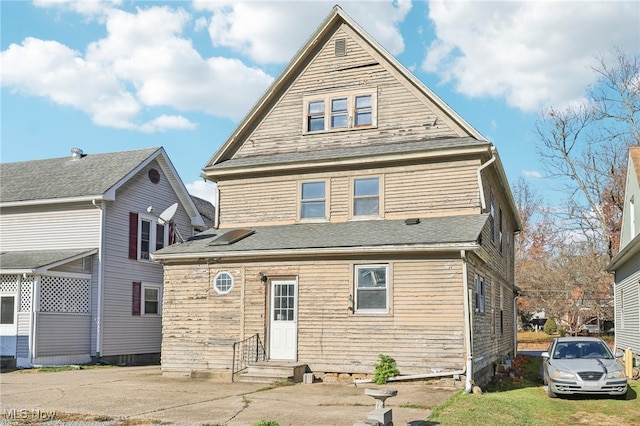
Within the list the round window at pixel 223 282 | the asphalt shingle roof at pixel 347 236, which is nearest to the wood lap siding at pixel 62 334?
the asphalt shingle roof at pixel 347 236

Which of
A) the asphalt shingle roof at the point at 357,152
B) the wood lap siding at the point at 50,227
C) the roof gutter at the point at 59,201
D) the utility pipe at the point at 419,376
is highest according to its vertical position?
the asphalt shingle roof at the point at 357,152

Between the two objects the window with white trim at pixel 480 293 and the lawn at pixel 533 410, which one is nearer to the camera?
the lawn at pixel 533 410

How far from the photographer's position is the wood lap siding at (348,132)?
19.1 meters

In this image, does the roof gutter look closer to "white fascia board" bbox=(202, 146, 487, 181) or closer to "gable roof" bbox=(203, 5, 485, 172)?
"white fascia board" bbox=(202, 146, 487, 181)

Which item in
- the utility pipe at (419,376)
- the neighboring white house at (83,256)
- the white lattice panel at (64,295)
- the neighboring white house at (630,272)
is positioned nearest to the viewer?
the utility pipe at (419,376)

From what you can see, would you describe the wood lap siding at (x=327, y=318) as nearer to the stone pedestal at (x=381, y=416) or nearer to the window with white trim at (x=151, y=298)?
the stone pedestal at (x=381, y=416)

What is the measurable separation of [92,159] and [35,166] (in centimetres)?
271

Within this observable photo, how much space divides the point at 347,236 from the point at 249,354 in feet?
13.7

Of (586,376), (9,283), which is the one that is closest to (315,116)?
(586,376)

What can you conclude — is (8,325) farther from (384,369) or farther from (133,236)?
(384,369)

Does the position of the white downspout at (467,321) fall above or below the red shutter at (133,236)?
below

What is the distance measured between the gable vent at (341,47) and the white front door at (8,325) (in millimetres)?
13830

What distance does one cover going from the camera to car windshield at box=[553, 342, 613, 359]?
16328 mm

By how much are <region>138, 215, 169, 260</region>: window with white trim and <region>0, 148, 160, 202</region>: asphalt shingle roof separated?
91.5 inches
